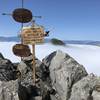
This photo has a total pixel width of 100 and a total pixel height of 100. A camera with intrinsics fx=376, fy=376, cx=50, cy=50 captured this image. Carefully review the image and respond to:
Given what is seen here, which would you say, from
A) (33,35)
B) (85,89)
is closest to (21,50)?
(33,35)

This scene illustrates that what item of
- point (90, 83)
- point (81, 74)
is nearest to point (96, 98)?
point (90, 83)

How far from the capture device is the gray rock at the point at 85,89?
57.7ft

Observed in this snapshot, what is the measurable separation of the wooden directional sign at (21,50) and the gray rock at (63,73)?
1.74m

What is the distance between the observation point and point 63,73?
767 inches

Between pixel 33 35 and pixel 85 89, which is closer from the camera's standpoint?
pixel 85 89

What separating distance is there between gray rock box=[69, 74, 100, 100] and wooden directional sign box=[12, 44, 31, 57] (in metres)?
4.94

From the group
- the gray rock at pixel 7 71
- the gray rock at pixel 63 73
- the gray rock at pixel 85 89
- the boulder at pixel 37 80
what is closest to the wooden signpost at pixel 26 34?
the boulder at pixel 37 80

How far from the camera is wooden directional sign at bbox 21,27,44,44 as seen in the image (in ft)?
67.9

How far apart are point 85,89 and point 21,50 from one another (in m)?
5.88

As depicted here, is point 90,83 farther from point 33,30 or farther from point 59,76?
point 33,30

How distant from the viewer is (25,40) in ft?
68.2

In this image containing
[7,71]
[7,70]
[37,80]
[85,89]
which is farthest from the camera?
[7,70]

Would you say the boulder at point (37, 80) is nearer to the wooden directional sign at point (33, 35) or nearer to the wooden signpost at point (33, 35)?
the wooden signpost at point (33, 35)

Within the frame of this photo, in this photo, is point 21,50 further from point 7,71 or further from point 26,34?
point 26,34
